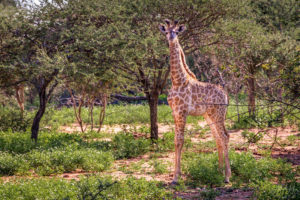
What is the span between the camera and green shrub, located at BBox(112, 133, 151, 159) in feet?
32.2

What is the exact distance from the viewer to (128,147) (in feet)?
32.7

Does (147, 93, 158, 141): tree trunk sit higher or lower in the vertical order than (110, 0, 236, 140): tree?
lower

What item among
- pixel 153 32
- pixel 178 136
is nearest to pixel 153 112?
pixel 153 32

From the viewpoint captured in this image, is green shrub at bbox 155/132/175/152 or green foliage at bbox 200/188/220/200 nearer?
green foliage at bbox 200/188/220/200

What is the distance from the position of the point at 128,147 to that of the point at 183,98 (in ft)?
10.6

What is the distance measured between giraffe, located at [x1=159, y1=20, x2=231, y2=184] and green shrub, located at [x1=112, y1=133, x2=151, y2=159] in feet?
9.07

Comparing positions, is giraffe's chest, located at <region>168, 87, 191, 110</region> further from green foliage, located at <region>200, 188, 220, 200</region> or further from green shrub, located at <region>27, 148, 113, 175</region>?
green shrub, located at <region>27, 148, 113, 175</region>

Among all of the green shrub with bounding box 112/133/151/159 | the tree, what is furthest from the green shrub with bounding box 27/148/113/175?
the tree

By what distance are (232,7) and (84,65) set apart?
4620mm

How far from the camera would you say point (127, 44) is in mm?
9914

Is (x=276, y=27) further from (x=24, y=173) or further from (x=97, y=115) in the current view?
(x=24, y=173)

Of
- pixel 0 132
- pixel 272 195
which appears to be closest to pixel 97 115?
pixel 0 132

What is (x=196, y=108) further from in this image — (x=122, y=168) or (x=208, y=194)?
(x=122, y=168)

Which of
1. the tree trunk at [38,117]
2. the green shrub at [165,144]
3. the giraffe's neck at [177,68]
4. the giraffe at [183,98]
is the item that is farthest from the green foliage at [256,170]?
the tree trunk at [38,117]
